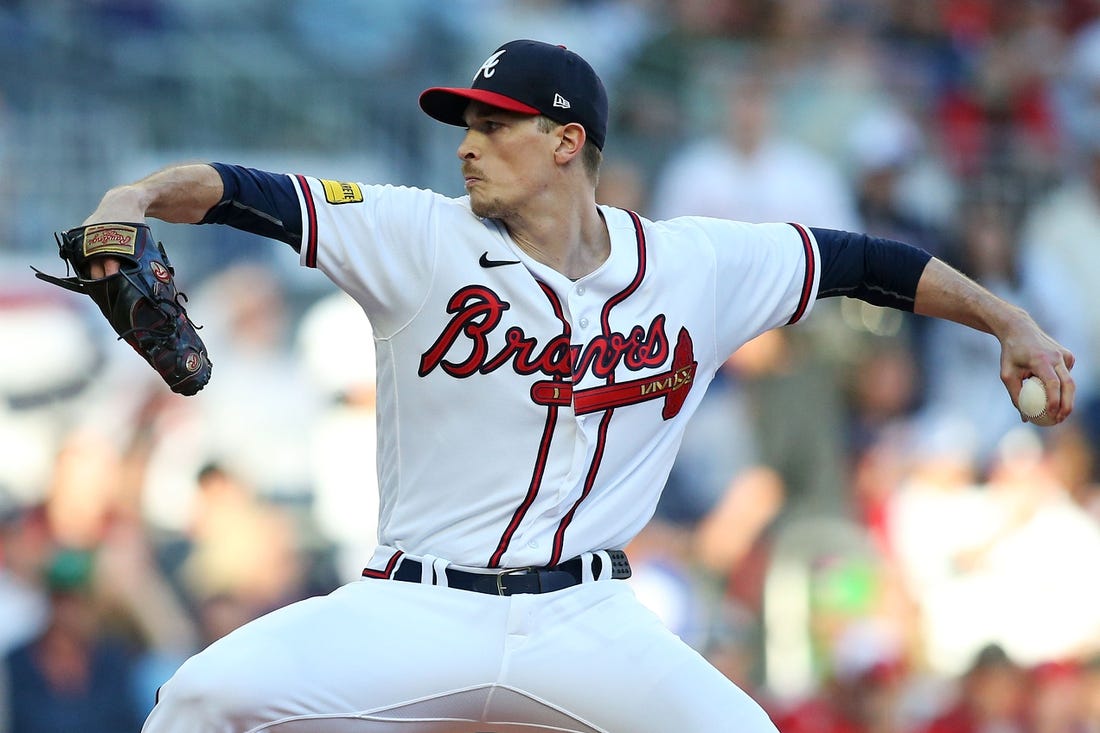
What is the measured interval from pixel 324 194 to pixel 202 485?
12.6 feet

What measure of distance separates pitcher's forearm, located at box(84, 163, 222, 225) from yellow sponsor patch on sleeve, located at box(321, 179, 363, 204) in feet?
1.17

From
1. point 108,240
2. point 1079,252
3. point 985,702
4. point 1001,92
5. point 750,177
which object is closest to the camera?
point 108,240

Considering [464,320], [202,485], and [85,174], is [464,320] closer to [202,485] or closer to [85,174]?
[202,485]

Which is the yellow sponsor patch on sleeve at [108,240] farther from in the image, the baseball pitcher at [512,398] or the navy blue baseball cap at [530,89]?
the navy blue baseball cap at [530,89]

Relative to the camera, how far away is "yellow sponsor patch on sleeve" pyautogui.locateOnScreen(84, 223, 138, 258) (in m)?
3.54

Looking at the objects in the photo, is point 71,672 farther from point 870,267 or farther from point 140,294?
point 870,267

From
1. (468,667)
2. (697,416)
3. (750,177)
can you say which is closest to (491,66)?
(468,667)

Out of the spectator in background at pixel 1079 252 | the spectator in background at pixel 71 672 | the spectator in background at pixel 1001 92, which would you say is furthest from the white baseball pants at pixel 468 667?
the spectator in background at pixel 1001 92

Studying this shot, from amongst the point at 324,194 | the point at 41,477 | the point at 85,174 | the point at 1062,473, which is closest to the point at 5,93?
the point at 85,174

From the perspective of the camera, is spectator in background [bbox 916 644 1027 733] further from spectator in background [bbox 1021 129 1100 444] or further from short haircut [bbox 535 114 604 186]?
short haircut [bbox 535 114 604 186]

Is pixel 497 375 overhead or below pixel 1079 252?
below

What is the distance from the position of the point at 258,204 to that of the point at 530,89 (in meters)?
0.82

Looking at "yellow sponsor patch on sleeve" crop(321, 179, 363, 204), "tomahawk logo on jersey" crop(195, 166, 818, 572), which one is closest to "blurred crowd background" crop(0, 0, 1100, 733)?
"tomahawk logo on jersey" crop(195, 166, 818, 572)

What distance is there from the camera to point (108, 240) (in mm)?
3539
